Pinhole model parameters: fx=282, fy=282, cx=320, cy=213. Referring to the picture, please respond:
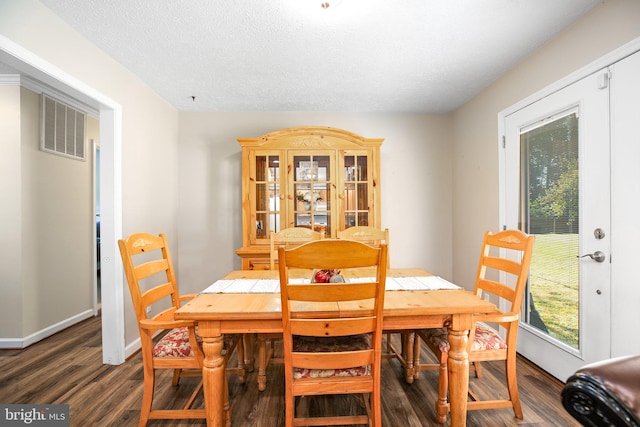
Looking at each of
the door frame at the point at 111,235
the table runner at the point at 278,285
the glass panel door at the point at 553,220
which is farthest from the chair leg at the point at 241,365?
the glass panel door at the point at 553,220

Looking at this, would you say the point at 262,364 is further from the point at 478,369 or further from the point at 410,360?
the point at 478,369

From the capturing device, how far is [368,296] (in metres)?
1.17

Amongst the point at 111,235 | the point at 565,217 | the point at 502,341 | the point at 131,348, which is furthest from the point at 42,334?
the point at 565,217

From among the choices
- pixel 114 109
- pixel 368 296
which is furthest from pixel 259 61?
pixel 368 296

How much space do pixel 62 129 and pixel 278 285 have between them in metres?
3.00

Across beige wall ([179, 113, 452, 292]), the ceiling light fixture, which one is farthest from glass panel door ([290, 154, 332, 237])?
the ceiling light fixture

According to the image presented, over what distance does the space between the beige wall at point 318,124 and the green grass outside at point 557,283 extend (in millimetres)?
1307

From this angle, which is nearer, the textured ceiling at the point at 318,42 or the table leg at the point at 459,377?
the table leg at the point at 459,377

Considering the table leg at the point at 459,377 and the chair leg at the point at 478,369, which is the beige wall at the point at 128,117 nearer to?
the table leg at the point at 459,377

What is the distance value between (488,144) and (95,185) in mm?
4390

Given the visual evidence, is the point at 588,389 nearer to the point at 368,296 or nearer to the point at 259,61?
the point at 368,296

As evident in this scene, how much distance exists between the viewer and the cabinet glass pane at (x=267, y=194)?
3.03m

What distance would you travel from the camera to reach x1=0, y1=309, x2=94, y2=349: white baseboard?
2.51 metres

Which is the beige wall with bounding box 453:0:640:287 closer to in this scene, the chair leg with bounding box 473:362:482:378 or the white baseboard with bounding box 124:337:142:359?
the chair leg with bounding box 473:362:482:378
